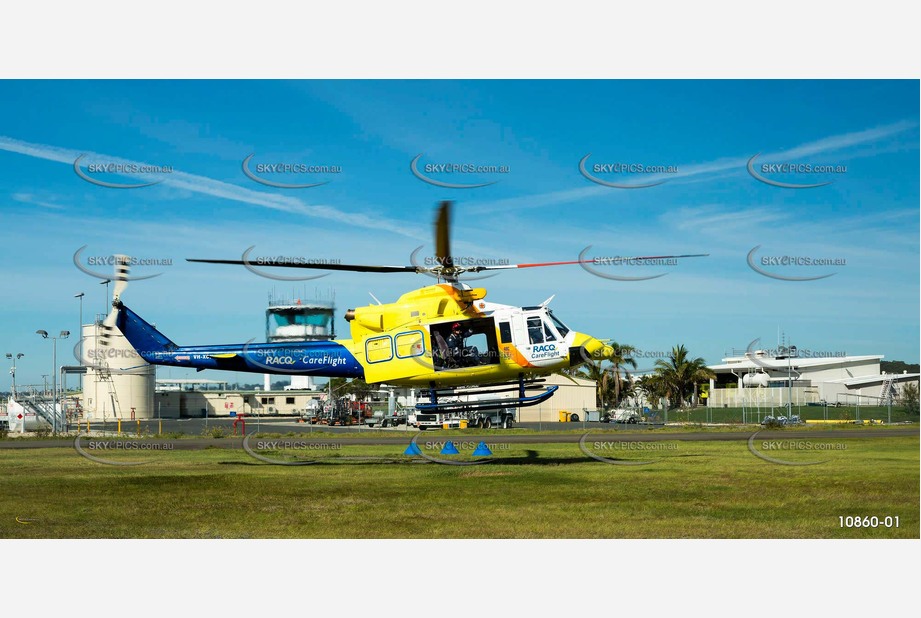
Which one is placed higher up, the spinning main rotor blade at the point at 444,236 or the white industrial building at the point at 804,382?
the spinning main rotor blade at the point at 444,236

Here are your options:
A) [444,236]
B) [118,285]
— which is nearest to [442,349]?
[444,236]

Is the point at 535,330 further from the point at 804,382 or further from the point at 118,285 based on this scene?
the point at 804,382

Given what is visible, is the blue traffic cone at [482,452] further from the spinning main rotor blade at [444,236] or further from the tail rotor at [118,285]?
the tail rotor at [118,285]

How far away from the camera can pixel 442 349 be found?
72.2 feet

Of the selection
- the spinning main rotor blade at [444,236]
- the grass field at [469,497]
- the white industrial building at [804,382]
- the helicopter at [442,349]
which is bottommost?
the grass field at [469,497]

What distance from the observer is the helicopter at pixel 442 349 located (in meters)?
21.8

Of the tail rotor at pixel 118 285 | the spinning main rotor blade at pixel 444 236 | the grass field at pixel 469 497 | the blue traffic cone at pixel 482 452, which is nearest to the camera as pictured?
the grass field at pixel 469 497

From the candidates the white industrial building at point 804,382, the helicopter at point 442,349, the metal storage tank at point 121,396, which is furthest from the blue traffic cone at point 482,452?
the metal storage tank at point 121,396

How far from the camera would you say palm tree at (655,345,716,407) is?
59.0 metres

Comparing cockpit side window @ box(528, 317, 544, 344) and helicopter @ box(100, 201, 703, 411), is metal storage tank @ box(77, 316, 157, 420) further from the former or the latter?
cockpit side window @ box(528, 317, 544, 344)

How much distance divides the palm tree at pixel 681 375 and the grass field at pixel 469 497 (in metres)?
31.6

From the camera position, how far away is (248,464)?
988 inches

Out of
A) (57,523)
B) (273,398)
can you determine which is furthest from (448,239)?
(273,398)

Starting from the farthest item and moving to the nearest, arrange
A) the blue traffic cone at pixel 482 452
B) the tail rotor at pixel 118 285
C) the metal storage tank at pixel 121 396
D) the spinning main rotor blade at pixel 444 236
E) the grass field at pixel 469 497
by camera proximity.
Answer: the metal storage tank at pixel 121 396, the blue traffic cone at pixel 482 452, the tail rotor at pixel 118 285, the spinning main rotor blade at pixel 444 236, the grass field at pixel 469 497
